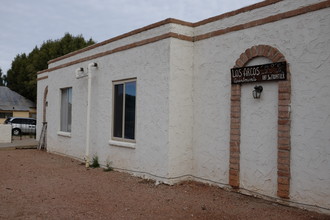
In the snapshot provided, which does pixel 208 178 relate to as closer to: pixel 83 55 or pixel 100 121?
pixel 100 121

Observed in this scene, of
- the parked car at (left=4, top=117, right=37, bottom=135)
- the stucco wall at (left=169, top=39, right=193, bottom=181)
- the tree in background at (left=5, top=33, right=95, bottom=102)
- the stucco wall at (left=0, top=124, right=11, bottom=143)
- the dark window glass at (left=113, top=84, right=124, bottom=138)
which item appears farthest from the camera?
the tree in background at (left=5, top=33, right=95, bottom=102)

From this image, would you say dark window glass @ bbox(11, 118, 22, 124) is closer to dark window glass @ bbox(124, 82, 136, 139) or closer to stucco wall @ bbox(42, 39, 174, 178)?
stucco wall @ bbox(42, 39, 174, 178)

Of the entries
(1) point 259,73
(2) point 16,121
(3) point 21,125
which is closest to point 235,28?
(1) point 259,73

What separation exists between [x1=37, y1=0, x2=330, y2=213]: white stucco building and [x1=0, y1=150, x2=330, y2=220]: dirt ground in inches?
13.9

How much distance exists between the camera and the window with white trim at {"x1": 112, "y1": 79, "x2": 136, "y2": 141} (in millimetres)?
8891

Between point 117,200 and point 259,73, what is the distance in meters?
3.62

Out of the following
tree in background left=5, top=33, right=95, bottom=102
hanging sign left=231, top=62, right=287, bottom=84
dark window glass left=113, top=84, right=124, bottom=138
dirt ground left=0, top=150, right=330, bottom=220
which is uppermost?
tree in background left=5, top=33, right=95, bottom=102

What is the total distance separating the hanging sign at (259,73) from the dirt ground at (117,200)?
7.43 ft

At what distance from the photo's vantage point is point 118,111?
9445 millimetres

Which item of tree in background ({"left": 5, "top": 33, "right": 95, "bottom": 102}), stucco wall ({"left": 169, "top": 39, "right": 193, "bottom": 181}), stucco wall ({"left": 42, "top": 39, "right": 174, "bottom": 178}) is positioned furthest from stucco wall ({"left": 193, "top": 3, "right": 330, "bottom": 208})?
tree in background ({"left": 5, "top": 33, "right": 95, "bottom": 102})

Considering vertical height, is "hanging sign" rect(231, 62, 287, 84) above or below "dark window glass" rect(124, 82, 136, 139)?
above

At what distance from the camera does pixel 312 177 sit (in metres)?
5.55

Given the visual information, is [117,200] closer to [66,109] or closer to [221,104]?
[221,104]

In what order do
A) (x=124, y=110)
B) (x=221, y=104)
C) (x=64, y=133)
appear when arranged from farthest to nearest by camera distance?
1. (x=64, y=133)
2. (x=124, y=110)
3. (x=221, y=104)
